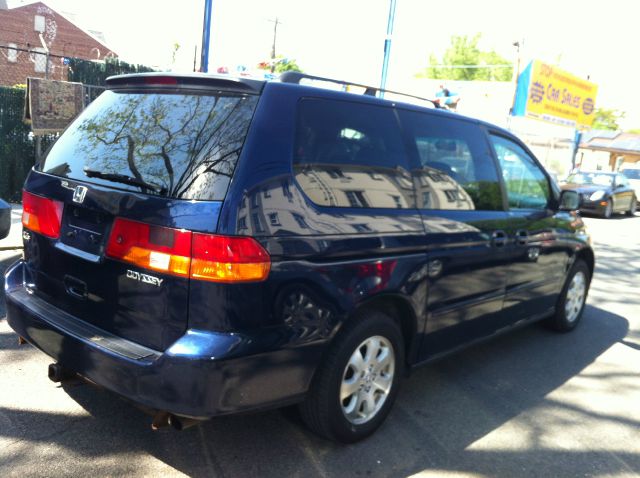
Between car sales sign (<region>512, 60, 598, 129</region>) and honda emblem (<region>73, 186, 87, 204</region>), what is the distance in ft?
76.2

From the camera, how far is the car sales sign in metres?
23.5

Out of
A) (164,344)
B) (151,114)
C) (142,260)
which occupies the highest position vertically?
(151,114)

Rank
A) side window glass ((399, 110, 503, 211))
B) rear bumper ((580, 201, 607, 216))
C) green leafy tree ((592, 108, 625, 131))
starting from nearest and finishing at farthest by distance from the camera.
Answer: side window glass ((399, 110, 503, 211)), rear bumper ((580, 201, 607, 216)), green leafy tree ((592, 108, 625, 131))

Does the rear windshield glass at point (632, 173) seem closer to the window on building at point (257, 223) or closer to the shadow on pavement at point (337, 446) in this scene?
the shadow on pavement at point (337, 446)

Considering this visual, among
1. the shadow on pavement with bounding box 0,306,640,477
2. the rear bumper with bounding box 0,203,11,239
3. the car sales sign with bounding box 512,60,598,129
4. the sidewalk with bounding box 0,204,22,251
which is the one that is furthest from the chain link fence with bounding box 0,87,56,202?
the car sales sign with bounding box 512,60,598,129

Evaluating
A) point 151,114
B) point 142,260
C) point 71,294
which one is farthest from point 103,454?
Result: point 151,114

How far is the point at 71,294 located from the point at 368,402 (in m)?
1.67

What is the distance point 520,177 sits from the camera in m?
4.55

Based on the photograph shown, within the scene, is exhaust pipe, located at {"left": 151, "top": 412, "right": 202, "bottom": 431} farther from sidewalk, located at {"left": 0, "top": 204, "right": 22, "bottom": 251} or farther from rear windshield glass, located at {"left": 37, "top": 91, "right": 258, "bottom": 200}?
sidewalk, located at {"left": 0, "top": 204, "right": 22, "bottom": 251}

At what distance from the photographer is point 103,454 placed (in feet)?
9.41

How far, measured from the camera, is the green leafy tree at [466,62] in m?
68.9

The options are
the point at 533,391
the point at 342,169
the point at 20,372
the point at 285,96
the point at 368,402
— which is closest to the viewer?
the point at 285,96

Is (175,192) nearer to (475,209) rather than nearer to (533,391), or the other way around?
(475,209)

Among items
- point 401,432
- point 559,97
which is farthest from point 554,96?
point 401,432
